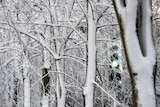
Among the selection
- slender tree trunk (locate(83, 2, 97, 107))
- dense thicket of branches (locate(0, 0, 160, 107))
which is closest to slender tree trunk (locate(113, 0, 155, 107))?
slender tree trunk (locate(83, 2, 97, 107))

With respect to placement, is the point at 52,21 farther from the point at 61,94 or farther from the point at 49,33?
the point at 61,94

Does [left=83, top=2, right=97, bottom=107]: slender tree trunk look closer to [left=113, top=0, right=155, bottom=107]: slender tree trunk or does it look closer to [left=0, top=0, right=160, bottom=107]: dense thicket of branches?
[left=0, top=0, right=160, bottom=107]: dense thicket of branches

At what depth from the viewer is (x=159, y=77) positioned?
13.5 m

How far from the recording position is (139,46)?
4.12m

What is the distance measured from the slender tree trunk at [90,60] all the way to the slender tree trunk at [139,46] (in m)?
2.45

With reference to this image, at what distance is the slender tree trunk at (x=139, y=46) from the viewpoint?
403cm

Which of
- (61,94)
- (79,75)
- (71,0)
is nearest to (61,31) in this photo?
(71,0)

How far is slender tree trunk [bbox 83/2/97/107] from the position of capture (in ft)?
21.4

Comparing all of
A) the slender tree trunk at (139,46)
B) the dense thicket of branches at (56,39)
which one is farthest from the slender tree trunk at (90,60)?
the slender tree trunk at (139,46)

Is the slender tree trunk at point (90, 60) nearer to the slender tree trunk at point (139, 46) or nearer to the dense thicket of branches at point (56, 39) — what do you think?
the dense thicket of branches at point (56, 39)

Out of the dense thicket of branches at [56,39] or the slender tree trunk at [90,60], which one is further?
the dense thicket of branches at [56,39]

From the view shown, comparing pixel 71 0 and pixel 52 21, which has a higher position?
pixel 71 0

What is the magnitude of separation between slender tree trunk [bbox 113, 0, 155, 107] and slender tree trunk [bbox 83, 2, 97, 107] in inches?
96.6

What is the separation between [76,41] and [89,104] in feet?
10.0
